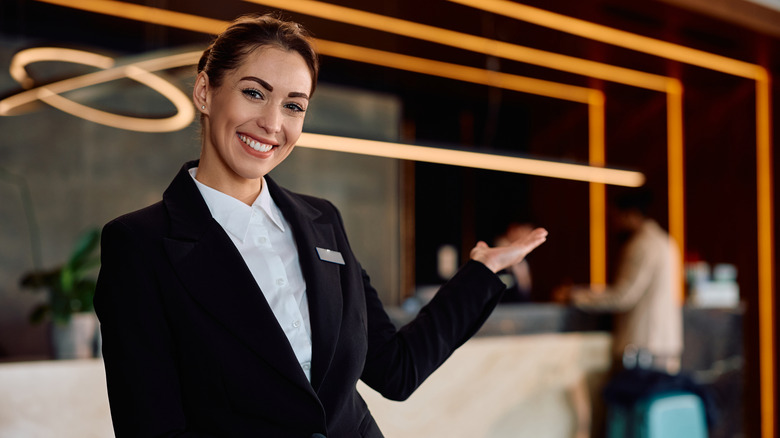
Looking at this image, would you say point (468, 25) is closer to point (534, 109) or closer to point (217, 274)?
point (534, 109)

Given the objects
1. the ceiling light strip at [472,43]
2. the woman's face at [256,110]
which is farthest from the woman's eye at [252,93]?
the ceiling light strip at [472,43]

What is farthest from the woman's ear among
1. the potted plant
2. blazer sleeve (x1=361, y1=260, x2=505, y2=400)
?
the potted plant

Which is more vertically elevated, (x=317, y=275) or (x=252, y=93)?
(x=252, y=93)

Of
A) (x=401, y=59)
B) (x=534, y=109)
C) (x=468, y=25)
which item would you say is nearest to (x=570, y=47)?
(x=468, y=25)

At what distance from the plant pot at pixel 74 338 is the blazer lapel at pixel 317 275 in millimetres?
1647

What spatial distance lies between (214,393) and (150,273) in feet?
0.57

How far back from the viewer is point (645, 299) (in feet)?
12.8

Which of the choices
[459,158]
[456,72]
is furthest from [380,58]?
[459,158]

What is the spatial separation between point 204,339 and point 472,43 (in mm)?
4370

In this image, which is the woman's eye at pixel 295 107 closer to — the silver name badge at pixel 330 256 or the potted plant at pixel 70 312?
the silver name badge at pixel 330 256

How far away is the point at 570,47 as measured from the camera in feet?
16.2

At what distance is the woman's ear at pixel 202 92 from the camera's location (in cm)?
106

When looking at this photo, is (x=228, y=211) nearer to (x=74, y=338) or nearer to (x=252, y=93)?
(x=252, y=93)

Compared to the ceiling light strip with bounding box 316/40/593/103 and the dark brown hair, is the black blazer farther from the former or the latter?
the ceiling light strip with bounding box 316/40/593/103
